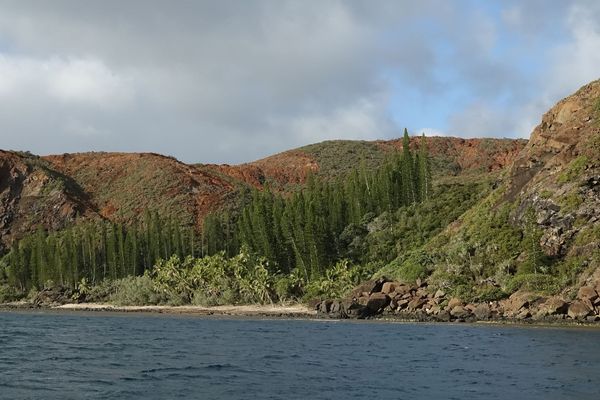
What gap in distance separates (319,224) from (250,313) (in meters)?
21.8

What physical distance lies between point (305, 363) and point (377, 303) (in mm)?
37662

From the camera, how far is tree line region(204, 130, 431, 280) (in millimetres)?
97500

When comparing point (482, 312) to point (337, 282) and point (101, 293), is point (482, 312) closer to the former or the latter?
point (337, 282)

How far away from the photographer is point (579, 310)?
184 feet

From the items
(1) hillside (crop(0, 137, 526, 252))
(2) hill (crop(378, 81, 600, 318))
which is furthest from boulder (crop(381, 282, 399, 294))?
(1) hillside (crop(0, 137, 526, 252))

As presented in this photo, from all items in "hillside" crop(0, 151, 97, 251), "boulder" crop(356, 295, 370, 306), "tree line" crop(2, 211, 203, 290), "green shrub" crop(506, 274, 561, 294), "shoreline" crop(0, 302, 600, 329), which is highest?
"hillside" crop(0, 151, 97, 251)

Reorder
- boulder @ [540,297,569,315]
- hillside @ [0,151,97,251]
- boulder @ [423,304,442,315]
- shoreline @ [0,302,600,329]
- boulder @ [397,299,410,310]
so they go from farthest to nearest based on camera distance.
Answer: hillside @ [0,151,97,251], boulder @ [397,299,410,310], boulder @ [423,304,442,315], boulder @ [540,297,569,315], shoreline @ [0,302,600,329]

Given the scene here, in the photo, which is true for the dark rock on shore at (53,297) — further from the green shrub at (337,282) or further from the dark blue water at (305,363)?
the dark blue water at (305,363)

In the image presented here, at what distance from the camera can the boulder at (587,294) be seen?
56969 millimetres

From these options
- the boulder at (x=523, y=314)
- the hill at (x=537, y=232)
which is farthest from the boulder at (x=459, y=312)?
the boulder at (x=523, y=314)

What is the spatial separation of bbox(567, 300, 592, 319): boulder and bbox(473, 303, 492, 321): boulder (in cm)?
764

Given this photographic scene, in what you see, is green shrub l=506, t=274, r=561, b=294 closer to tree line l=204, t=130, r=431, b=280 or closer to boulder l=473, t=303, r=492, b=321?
boulder l=473, t=303, r=492, b=321

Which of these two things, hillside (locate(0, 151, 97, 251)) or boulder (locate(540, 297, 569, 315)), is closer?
boulder (locate(540, 297, 569, 315))

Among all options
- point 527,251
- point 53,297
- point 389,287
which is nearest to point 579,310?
point 527,251
